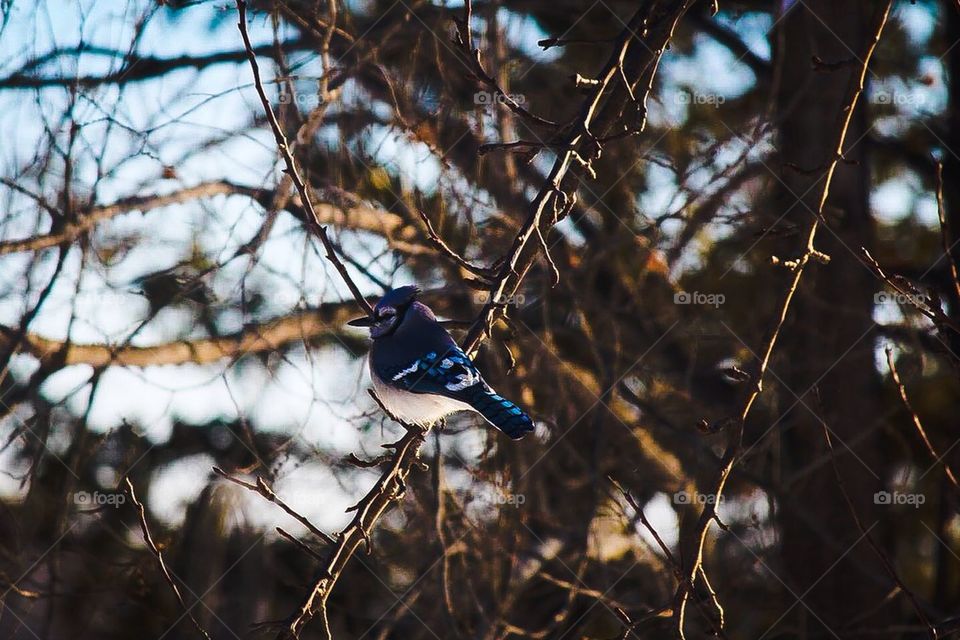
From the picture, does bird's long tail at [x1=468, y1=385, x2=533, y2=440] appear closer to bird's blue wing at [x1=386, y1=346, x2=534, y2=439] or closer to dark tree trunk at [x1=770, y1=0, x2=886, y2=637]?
bird's blue wing at [x1=386, y1=346, x2=534, y2=439]

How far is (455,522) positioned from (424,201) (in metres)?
1.68

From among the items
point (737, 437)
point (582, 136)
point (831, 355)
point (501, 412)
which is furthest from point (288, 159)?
point (831, 355)

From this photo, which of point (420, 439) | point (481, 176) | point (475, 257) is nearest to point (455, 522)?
point (475, 257)


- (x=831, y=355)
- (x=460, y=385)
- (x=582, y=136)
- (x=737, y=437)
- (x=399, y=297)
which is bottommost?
(x=737, y=437)

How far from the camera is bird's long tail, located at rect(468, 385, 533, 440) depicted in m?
3.23

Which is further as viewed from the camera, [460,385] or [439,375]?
[439,375]

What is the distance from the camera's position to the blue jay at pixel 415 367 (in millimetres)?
3613

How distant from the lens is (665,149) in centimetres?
671

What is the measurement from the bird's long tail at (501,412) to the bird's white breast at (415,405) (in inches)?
19.1

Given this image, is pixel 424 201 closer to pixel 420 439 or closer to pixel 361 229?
pixel 361 229

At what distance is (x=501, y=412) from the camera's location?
11.0 feet

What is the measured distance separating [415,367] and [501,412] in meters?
0.78

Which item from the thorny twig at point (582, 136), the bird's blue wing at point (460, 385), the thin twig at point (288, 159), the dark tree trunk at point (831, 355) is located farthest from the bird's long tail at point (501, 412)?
the dark tree trunk at point (831, 355)

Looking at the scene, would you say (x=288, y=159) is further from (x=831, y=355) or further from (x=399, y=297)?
(x=831, y=355)
